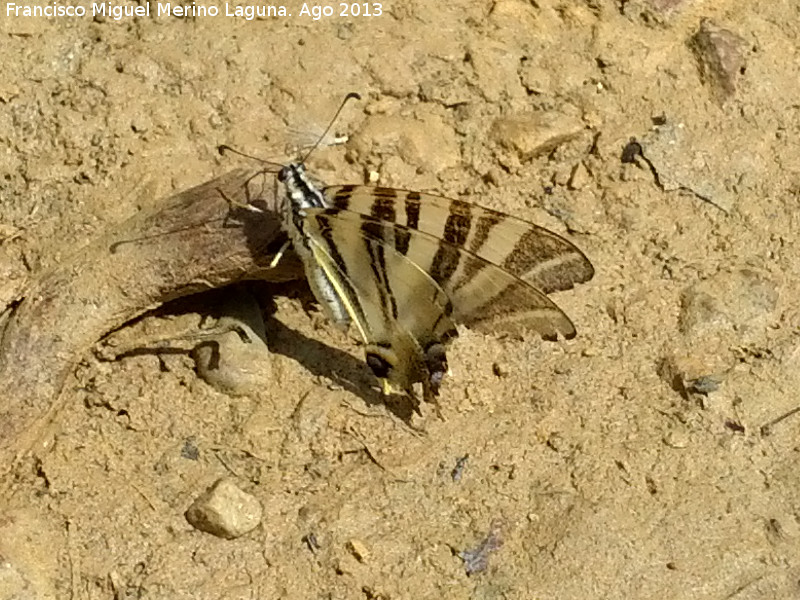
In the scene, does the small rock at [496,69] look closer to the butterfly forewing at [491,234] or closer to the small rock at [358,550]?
the butterfly forewing at [491,234]

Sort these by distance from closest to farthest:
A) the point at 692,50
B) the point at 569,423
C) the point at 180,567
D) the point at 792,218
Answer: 1. the point at 180,567
2. the point at 569,423
3. the point at 792,218
4. the point at 692,50

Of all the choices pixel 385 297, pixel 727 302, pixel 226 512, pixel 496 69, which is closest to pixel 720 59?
pixel 496 69

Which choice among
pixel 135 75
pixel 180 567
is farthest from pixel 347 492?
pixel 135 75

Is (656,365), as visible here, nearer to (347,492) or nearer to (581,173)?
(581,173)

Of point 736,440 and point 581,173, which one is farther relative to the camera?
point 581,173

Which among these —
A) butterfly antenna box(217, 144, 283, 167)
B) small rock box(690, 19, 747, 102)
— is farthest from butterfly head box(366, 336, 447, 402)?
small rock box(690, 19, 747, 102)

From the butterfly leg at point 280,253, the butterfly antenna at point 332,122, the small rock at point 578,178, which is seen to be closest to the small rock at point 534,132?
the small rock at point 578,178

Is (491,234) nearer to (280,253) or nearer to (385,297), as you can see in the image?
(385,297)
